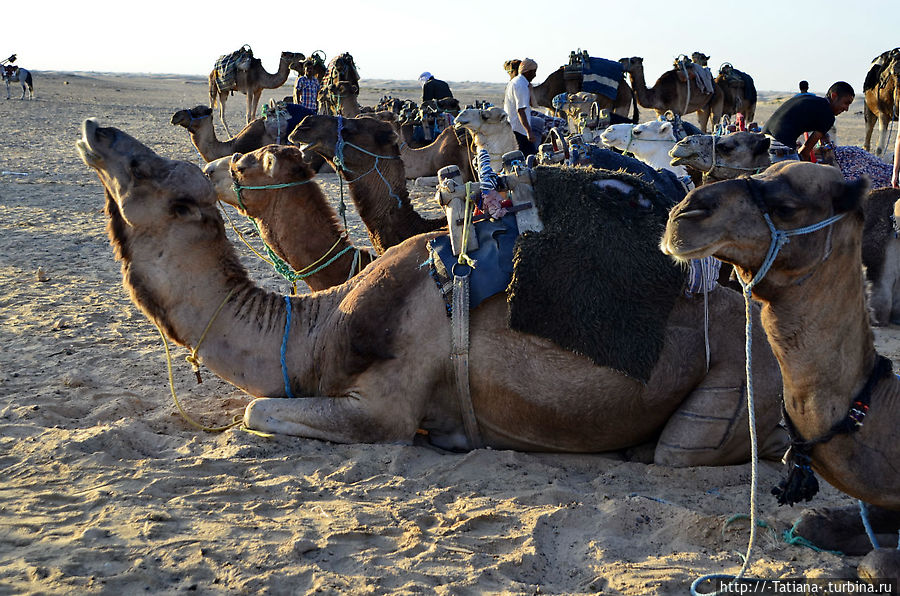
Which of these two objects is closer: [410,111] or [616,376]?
[616,376]

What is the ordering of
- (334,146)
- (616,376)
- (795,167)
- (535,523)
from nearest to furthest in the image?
(795,167)
(535,523)
(616,376)
(334,146)

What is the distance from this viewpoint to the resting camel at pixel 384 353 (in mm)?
4219

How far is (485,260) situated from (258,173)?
85.2 inches

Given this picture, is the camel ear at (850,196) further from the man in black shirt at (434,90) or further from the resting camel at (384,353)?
the man in black shirt at (434,90)

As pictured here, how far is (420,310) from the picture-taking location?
14.4 ft

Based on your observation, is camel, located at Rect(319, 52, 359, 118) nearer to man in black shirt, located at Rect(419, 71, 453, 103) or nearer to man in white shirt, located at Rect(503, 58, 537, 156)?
man in black shirt, located at Rect(419, 71, 453, 103)

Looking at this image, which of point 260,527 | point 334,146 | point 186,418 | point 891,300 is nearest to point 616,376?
point 260,527

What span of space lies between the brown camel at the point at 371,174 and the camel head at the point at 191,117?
19.1ft

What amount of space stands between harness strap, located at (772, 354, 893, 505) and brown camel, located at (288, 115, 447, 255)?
159 inches

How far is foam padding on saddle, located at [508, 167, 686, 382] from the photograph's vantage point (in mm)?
4105

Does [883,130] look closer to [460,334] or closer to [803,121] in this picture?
[803,121]

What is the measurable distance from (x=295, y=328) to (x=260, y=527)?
4.61ft

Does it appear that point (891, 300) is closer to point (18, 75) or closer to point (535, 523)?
point (535, 523)

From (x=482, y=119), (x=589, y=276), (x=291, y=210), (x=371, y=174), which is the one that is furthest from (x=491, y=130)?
(x=589, y=276)
